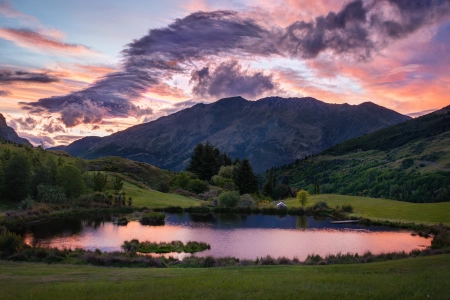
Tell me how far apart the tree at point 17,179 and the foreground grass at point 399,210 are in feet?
219

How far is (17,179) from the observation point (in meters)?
70.5

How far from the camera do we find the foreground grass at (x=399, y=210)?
68475 millimetres

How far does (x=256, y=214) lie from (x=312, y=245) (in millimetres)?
40402

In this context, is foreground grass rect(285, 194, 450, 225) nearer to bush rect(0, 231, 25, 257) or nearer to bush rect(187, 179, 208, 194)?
bush rect(187, 179, 208, 194)

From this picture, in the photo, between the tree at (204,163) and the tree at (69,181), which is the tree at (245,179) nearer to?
the tree at (204,163)

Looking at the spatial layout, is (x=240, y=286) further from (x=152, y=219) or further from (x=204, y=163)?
(x=204, y=163)

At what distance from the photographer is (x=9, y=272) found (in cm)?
2373

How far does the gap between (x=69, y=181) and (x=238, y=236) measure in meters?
45.8

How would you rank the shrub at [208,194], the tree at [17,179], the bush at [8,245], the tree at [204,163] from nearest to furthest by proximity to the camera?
the bush at [8,245] < the tree at [17,179] < the shrub at [208,194] < the tree at [204,163]

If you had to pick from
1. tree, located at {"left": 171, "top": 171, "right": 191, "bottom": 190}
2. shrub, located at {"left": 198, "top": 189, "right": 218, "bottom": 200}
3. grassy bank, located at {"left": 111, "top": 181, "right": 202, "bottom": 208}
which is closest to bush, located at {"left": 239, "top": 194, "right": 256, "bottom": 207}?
grassy bank, located at {"left": 111, "top": 181, "right": 202, "bottom": 208}

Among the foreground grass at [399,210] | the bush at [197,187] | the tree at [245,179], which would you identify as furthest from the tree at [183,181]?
the foreground grass at [399,210]

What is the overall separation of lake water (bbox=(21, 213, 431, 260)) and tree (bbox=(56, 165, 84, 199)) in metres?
13.3

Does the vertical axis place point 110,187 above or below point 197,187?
below

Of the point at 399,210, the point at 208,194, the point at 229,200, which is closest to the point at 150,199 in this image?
the point at 229,200
